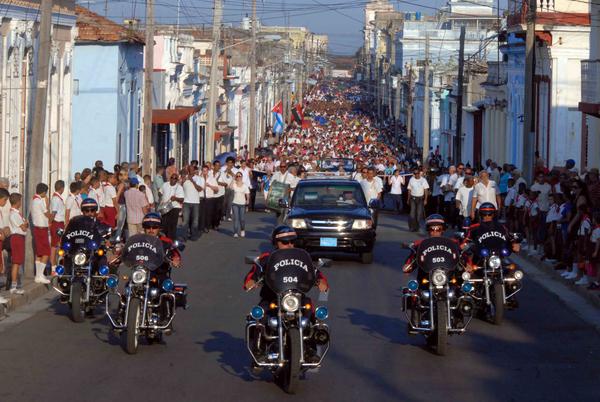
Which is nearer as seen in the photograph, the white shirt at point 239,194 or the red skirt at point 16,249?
the red skirt at point 16,249

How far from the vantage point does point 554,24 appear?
1645 inches

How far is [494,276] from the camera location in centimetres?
1630

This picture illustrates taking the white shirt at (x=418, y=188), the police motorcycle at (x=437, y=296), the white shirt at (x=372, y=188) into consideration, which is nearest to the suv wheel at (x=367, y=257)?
the white shirt at (x=372, y=188)

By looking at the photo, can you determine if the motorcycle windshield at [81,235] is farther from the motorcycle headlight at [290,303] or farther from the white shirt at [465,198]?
the white shirt at [465,198]

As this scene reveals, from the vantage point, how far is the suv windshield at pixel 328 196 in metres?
25.2

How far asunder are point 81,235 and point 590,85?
2136 centimetres

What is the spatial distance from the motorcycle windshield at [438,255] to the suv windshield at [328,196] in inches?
436

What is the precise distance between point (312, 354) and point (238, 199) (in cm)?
1846

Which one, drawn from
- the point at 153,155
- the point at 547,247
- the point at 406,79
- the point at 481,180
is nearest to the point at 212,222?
the point at 481,180

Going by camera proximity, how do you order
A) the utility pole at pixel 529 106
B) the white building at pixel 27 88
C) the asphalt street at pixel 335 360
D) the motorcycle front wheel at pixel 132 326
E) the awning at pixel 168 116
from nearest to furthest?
the asphalt street at pixel 335 360 < the motorcycle front wheel at pixel 132 326 < the white building at pixel 27 88 < the utility pole at pixel 529 106 < the awning at pixel 168 116

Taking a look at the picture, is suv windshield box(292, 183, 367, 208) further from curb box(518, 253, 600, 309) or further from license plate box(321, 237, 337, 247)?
curb box(518, 253, 600, 309)

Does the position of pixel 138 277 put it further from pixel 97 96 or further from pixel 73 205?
pixel 97 96

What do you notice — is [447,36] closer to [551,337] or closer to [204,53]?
[204,53]

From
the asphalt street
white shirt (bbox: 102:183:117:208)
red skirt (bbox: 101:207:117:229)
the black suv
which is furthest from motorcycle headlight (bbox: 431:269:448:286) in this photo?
white shirt (bbox: 102:183:117:208)
